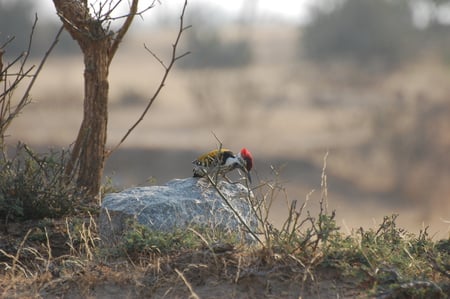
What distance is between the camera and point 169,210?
5.79 m

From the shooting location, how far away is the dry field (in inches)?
829

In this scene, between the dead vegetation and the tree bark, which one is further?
the tree bark

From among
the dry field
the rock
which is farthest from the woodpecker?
the dry field

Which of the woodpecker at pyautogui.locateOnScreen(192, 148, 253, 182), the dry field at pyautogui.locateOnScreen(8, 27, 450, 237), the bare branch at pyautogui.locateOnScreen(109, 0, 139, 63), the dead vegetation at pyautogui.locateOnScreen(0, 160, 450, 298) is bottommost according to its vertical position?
the dead vegetation at pyautogui.locateOnScreen(0, 160, 450, 298)

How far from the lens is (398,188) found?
71.4 ft

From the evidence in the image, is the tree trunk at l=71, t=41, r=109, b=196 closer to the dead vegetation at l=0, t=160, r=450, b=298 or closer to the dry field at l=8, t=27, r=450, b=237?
the dead vegetation at l=0, t=160, r=450, b=298

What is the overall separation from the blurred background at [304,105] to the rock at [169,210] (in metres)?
1.80

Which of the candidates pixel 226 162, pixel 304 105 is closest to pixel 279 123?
pixel 304 105

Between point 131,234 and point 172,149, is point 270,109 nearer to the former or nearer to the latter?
point 172,149

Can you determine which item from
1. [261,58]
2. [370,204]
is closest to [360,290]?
[370,204]

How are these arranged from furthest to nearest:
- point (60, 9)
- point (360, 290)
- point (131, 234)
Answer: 1. point (60, 9)
2. point (131, 234)
3. point (360, 290)

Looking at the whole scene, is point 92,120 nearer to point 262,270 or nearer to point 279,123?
point 262,270

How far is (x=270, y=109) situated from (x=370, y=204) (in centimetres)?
1012

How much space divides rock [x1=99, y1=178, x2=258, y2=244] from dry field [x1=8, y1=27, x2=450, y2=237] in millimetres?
7994
